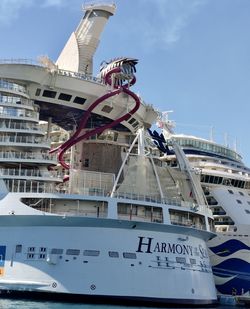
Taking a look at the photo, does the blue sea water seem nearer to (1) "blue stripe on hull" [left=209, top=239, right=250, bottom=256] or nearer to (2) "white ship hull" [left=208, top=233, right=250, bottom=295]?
(2) "white ship hull" [left=208, top=233, right=250, bottom=295]

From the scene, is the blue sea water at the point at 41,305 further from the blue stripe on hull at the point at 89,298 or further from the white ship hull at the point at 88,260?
the white ship hull at the point at 88,260

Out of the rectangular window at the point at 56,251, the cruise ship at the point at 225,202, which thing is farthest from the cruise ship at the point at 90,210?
the cruise ship at the point at 225,202

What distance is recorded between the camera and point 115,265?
2448cm

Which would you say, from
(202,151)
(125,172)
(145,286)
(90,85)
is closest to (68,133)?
(90,85)

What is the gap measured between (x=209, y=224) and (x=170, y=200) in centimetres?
345

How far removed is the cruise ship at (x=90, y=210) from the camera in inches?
958

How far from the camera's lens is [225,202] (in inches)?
1377

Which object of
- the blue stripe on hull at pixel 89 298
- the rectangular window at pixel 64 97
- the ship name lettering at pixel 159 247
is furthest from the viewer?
the rectangular window at pixel 64 97

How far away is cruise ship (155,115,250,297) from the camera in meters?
32.0

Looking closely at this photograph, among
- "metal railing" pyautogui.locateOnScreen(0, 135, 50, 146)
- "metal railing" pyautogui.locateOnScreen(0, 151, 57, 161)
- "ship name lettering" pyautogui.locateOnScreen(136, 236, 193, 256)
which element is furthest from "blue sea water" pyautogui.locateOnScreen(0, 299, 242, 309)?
"metal railing" pyautogui.locateOnScreen(0, 135, 50, 146)

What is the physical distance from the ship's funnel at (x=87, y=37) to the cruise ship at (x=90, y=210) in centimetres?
321

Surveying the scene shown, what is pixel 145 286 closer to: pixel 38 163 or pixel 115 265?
pixel 115 265

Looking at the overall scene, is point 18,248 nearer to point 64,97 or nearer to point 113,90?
point 64,97

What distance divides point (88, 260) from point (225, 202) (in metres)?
13.4
